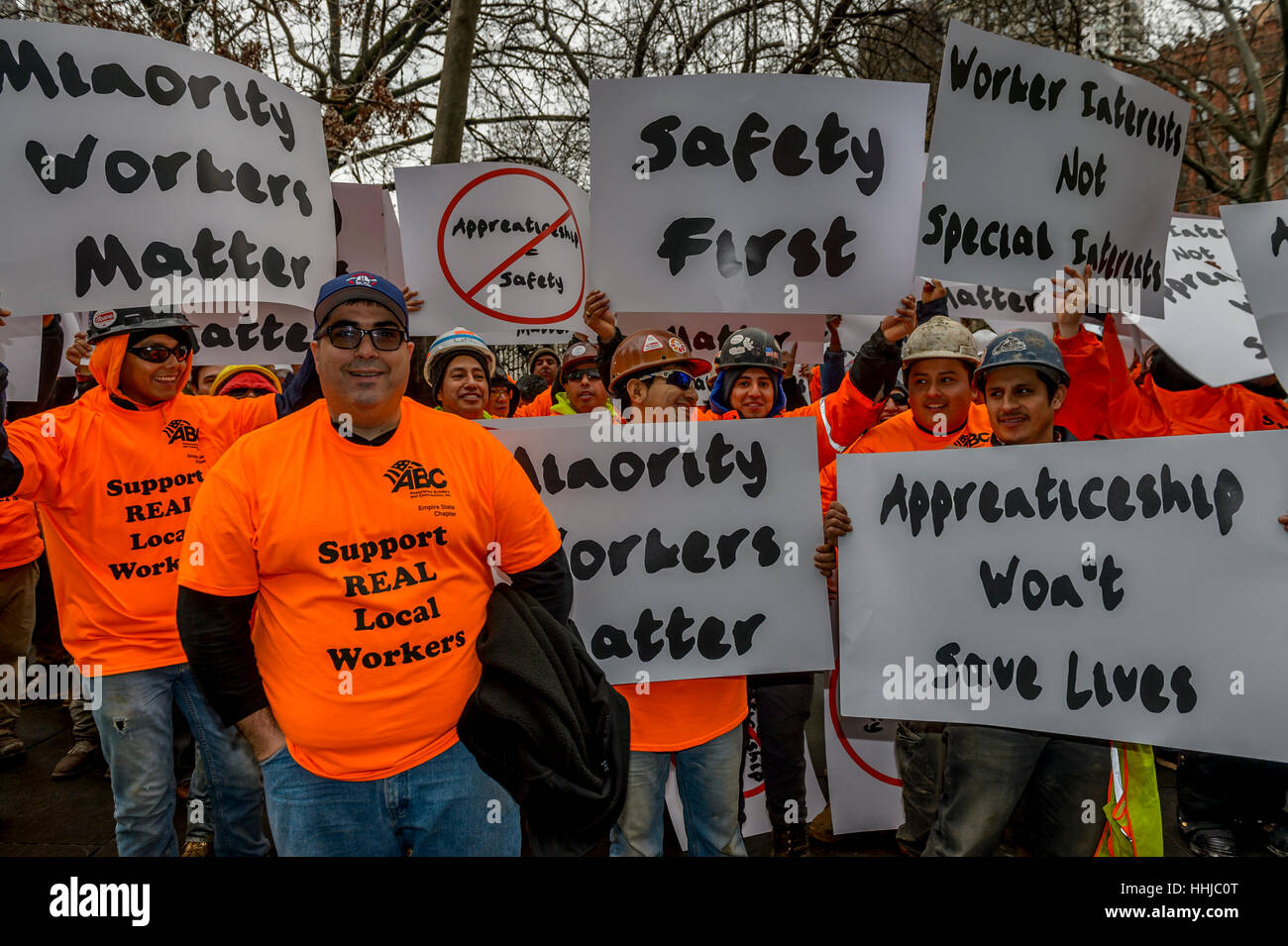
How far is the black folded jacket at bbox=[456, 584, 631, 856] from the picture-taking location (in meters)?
1.99

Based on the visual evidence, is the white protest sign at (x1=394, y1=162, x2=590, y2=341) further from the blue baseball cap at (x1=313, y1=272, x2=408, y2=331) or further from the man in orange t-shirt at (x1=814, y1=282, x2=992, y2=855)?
the blue baseball cap at (x1=313, y1=272, x2=408, y2=331)

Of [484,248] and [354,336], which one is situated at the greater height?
[484,248]

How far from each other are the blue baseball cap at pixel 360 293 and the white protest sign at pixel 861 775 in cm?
273

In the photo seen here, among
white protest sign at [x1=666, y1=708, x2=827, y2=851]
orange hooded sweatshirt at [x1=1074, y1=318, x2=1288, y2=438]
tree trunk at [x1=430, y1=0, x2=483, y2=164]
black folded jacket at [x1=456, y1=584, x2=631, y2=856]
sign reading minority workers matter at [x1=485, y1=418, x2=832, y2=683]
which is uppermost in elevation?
tree trunk at [x1=430, y1=0, x2=483, y2=164]

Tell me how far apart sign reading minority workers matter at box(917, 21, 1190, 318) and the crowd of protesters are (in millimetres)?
229

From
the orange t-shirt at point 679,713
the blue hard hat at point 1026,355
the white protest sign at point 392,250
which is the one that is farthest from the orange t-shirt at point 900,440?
the white protest sign at point 392,250

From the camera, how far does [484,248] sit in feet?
14.3

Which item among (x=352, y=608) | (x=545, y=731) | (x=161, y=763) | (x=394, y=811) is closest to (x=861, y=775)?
(x=545, y=731)

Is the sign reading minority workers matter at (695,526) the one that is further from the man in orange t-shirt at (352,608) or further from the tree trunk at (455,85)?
the tree trunk at (455,85)

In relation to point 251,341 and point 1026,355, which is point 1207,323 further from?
point 251,341

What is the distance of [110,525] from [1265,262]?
399 cm

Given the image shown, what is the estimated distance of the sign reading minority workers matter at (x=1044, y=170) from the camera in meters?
2.92

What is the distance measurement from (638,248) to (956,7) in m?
9.19

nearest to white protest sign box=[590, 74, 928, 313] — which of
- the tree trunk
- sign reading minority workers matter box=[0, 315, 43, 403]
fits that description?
sign reading minority workers matter box=[0, 315, 43, 403]
